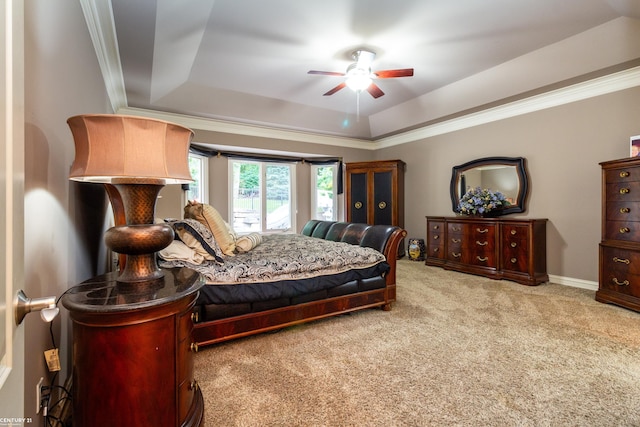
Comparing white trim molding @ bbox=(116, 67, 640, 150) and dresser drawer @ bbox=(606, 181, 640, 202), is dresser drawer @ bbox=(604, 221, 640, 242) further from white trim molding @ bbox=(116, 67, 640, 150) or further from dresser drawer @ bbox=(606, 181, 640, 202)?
white trim molding @ bbox=(116, 67, 640, 150)

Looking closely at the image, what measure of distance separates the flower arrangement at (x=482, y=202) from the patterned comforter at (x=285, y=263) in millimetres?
2401

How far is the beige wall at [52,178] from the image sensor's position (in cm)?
109

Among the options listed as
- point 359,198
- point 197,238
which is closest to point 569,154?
point 359,198

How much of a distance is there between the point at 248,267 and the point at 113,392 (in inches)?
45.9

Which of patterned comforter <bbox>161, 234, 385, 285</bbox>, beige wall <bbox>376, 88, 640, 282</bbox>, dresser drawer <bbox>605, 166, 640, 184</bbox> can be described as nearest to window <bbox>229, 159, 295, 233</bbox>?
patterned comforter <bbox>161, 234, 385, 285</bbox>

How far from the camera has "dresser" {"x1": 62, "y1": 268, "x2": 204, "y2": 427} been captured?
3.37 ft

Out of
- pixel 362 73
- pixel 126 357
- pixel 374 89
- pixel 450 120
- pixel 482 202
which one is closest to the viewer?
pixel 126 357

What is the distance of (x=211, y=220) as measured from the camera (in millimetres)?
2375

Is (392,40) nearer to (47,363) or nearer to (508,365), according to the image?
(508,365)

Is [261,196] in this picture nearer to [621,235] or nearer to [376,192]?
[376,192]

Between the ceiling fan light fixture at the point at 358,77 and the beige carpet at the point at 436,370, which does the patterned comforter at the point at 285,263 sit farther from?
the ceiling fan light fixture at the point at 358,77

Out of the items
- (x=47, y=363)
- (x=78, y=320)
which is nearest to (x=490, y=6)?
(x=78, y=320)

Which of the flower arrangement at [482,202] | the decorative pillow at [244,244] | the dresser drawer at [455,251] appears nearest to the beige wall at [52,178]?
the decorative pillow at [244,244]

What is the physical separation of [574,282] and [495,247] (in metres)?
0.95
